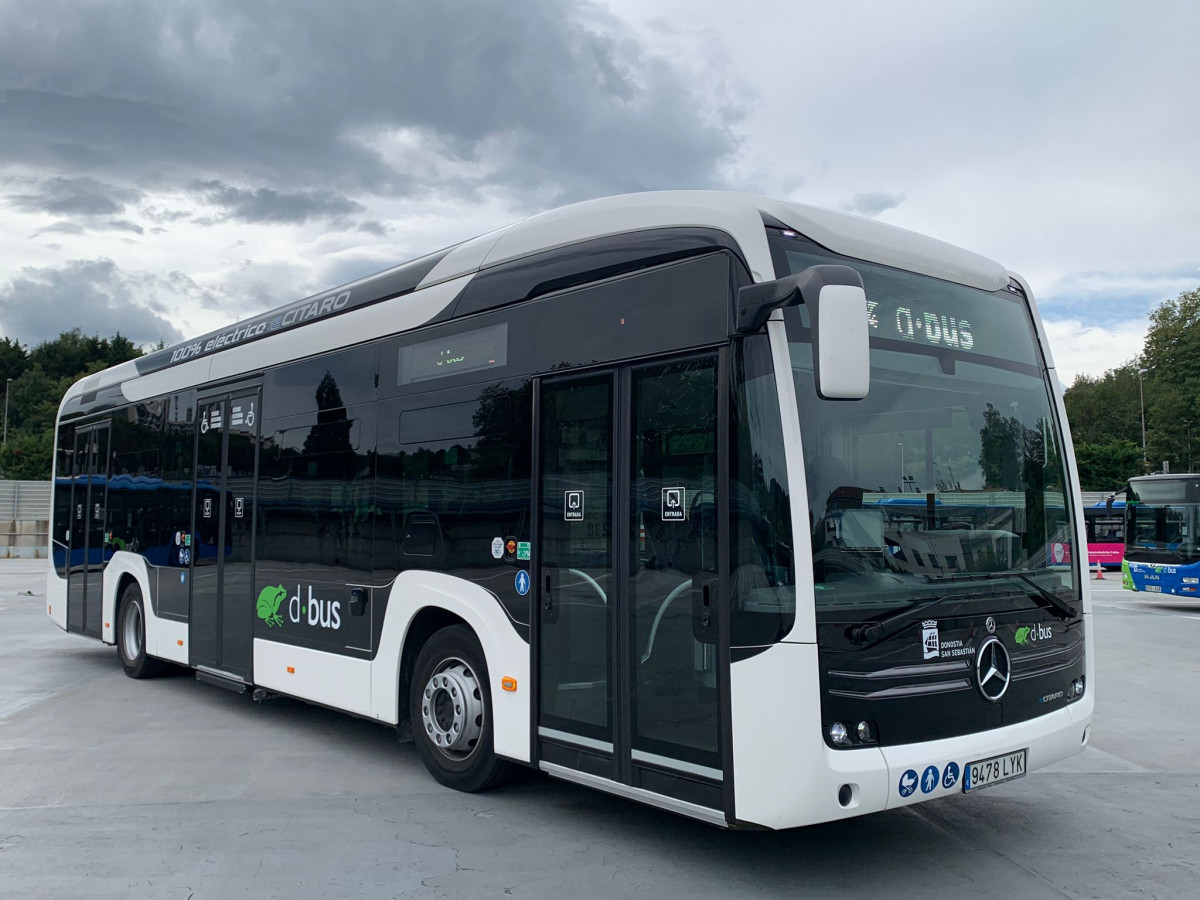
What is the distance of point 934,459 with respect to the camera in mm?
5023

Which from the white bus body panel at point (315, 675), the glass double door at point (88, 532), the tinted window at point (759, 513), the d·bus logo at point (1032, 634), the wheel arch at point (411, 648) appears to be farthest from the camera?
the glass double door at point (88, 532)

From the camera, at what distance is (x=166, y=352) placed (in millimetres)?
10938

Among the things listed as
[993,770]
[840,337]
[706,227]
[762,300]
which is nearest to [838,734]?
[993,770]

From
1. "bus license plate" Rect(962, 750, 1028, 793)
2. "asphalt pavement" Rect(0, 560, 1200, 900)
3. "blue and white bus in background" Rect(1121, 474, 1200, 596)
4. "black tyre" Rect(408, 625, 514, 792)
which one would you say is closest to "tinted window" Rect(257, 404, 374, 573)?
"black tyre" Rect(408, 625, 514, 792)

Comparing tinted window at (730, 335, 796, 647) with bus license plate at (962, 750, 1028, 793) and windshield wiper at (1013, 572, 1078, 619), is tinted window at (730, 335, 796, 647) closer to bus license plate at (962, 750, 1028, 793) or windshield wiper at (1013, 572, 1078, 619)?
bus license plate at (962, 750, 1028, 793)

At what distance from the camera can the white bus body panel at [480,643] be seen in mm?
5805

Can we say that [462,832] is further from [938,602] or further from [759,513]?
[938,602]

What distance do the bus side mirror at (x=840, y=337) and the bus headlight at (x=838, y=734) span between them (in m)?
1.39

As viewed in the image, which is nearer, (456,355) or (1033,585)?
(1033,585)

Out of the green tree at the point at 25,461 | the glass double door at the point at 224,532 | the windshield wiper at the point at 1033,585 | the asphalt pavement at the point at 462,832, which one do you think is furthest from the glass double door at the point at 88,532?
the green tree at the point at 25,461

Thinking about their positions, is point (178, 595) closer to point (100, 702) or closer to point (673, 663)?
point (100, 702)

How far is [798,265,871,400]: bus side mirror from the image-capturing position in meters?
4.18

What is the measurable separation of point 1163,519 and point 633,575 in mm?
21703

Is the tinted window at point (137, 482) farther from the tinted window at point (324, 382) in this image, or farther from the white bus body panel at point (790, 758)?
the white bus body panel at point (790, 758)
